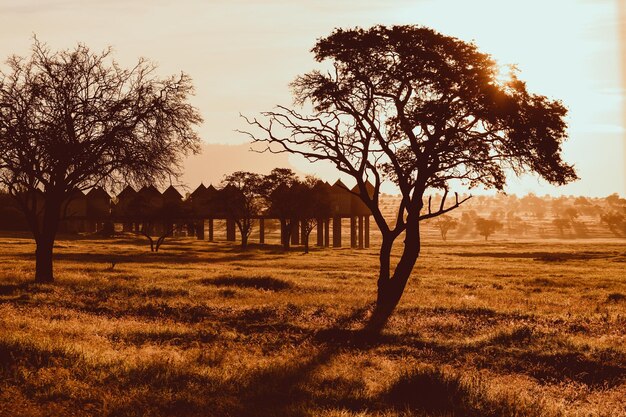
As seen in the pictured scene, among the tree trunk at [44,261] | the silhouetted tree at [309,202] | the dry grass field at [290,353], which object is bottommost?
the dry grass field at [290,353]

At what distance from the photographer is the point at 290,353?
14461 mm

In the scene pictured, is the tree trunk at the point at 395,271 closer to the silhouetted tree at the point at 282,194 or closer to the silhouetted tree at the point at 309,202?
the silhouetted tree at the point at 309,202

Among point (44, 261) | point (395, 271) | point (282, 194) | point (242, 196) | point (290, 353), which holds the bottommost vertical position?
point (290, 353)

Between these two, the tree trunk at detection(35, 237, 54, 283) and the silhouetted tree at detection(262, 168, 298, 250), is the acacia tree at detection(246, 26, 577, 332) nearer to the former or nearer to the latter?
the tree trunk at detection(35, 237, 54, 283)

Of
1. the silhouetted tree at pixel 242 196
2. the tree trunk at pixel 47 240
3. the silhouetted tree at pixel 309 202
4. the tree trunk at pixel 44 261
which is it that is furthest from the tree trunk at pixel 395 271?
the silhouetted tree at pixel 242 196

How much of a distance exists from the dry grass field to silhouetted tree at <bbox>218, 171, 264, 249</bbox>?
53015 mm

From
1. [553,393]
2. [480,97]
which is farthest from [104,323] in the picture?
[480,97]

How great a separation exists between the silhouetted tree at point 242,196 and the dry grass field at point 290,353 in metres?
53.0

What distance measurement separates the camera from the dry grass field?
9.80 meters

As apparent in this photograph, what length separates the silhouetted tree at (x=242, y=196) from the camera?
82.2 meters

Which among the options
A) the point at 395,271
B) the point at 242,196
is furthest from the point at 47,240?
the point at 242,196

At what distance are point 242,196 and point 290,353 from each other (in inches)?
2704

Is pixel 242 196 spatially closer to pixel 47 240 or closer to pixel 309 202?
pixel 309 202

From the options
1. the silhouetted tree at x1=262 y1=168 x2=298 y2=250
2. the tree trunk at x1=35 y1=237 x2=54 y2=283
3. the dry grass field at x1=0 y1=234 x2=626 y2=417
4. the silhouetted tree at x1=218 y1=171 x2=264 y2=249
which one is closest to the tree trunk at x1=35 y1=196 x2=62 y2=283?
the tree trunk at x1=35 y1=237 x2=54 y2=283
